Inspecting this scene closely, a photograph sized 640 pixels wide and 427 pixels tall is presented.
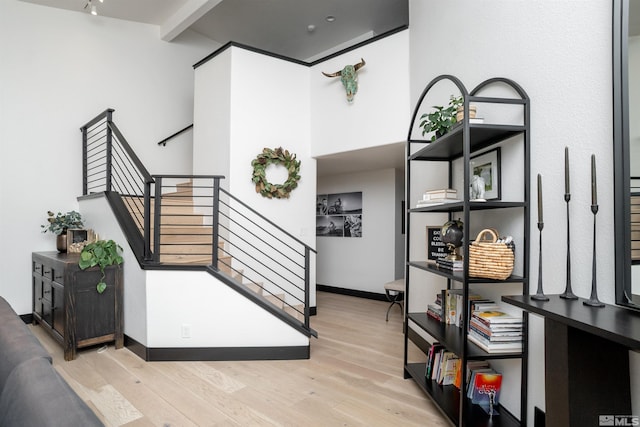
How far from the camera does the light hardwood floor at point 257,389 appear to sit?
239 centimetres

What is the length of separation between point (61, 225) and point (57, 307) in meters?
1.27

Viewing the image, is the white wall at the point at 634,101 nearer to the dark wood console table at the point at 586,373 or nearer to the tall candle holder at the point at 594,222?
the tall candle holder at the point at 594,222

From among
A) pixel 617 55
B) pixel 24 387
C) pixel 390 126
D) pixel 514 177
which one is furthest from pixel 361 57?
pixel 24 387

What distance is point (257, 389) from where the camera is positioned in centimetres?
278

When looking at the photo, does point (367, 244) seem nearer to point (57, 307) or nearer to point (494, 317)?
point (494, 317)

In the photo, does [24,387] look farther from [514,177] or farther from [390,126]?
[390,126]

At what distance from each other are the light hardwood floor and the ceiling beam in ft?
A: 14.0

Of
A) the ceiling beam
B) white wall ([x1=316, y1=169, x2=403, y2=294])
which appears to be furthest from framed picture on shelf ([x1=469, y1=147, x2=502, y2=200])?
the ceiling beam

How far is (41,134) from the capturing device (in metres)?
4.56

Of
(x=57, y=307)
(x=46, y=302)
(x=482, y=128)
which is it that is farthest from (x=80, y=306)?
(x=482, y=128)

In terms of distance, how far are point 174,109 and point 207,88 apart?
3.71 feet

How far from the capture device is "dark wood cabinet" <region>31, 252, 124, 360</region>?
3.34 meters

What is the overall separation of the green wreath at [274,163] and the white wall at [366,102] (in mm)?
427

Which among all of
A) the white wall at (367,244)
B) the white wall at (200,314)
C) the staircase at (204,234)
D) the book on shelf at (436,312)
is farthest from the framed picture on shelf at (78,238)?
the book on shelf at (436,312)
